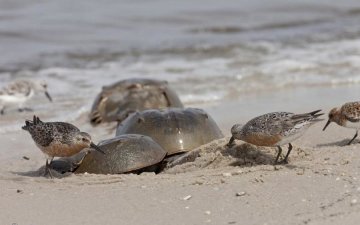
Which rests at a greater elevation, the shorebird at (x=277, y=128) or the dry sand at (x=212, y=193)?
the shorebird at (x=277, y=128)

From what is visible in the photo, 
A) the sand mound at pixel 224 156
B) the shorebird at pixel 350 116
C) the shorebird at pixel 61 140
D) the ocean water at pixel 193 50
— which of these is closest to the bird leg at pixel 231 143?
the sand mound at pixel 224 156

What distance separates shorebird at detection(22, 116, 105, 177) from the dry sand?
0.69 ft

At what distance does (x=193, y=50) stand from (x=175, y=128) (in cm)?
749

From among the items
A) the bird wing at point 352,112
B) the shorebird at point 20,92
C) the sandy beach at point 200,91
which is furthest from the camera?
the shorebird at point 20,92

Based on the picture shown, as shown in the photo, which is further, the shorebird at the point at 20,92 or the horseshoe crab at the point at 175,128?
the shorebird at the point at 20,92

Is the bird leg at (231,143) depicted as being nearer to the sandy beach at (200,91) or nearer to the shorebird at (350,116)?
the sandy beach at (200,91)

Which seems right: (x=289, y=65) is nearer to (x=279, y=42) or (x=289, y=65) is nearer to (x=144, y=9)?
(x=279, y=42)

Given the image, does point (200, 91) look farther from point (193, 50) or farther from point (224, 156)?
point (224, 156)

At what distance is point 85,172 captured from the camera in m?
5.56

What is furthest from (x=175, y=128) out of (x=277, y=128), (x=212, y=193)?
(x=212, y=193)

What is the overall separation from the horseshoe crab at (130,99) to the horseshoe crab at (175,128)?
6.45 feet

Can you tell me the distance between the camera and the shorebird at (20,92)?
9.20 metres

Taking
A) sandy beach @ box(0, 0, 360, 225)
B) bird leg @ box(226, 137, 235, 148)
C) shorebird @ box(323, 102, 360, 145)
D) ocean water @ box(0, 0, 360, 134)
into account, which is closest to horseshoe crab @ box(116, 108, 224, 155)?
sandy beach @ box(0, 0, 360, 225)

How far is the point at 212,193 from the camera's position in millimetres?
4734
